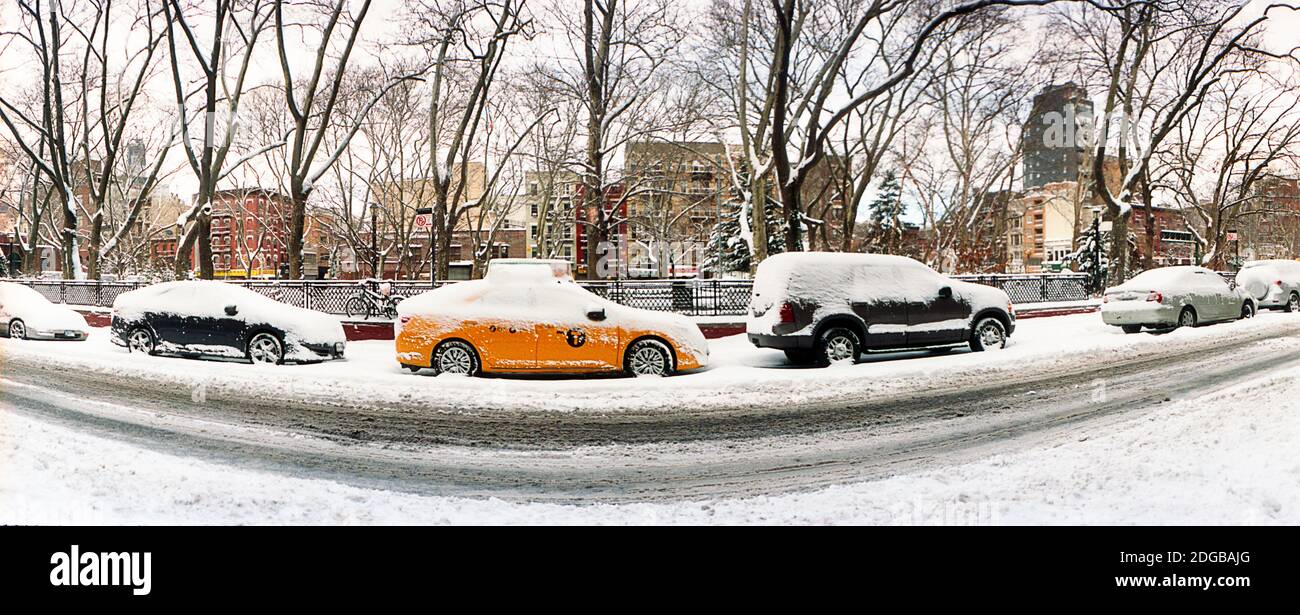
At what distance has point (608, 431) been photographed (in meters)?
2.66

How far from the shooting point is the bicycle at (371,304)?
3.13 m

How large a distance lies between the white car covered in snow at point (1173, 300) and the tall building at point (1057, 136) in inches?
31.3

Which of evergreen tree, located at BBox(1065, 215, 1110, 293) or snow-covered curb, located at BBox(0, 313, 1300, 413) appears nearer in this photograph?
snow-covered curb, located at BBox(0, 313, 1300, 413)

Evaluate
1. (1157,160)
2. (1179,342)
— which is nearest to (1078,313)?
(1157,160)

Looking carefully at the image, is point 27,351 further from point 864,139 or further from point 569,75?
point 864,139

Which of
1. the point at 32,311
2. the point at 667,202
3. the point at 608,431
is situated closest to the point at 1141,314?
the point at 667,202

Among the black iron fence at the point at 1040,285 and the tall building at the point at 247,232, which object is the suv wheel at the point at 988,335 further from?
the tall building at the point at 247,232

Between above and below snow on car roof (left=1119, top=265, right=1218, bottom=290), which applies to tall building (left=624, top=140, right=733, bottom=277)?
above

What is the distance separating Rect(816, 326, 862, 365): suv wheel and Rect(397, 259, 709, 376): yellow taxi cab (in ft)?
1.94

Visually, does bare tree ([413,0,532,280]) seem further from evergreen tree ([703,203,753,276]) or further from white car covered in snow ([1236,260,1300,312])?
white car covered in snow ([1236,260,1300,312])

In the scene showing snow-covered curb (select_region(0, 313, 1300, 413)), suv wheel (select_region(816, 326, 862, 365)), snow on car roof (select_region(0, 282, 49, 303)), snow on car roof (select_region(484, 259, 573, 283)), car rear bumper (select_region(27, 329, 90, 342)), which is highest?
snow on car roof (select_region(484, 259, 573, 283))

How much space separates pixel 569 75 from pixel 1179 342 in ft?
13.5

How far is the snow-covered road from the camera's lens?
2107mm

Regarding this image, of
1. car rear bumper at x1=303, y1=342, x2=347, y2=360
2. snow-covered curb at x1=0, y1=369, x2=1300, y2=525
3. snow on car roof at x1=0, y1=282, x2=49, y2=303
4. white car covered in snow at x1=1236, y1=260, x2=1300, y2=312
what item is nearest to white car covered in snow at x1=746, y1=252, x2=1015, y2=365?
snow-covered curb at x1=0, y1=369, x2=1300, y2=525
